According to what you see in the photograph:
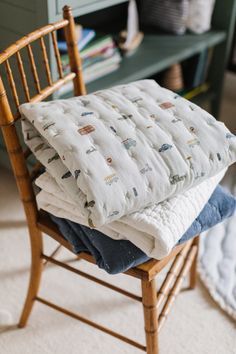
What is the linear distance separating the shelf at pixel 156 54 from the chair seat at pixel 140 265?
688 millimetres

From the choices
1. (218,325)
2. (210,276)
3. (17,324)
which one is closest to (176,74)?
(210,276)

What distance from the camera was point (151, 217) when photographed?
99cm

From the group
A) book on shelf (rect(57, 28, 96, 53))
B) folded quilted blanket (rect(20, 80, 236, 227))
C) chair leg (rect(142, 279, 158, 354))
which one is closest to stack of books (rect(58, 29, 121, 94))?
book on shelf (rect(57, 28, 96, 53))

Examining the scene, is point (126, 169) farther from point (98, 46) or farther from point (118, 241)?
point (98, 46)

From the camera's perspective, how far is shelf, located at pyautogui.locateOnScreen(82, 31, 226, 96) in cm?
178

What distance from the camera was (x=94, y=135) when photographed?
101 cm

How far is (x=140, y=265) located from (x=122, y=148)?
255mm

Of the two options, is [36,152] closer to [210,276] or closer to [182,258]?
[182,258]

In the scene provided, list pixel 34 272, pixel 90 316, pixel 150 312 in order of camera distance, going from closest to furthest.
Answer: pixel 150 312, pixel 34 272, pixel 90 316

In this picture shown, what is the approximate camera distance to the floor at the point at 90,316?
1.35 m

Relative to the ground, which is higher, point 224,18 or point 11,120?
point 11,120

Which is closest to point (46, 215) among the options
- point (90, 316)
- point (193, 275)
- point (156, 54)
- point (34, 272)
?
point (34, 272)

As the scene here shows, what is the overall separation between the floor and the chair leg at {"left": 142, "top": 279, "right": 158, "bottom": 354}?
21 cm

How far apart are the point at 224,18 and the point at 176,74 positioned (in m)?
0.31
